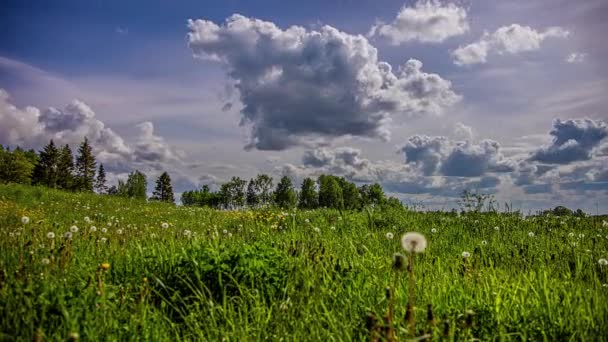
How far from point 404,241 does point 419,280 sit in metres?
2.42

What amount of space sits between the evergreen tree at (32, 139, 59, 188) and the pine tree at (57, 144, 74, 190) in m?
0.87

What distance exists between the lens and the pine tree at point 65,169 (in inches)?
3223

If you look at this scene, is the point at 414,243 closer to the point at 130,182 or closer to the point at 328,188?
the point at 328,188

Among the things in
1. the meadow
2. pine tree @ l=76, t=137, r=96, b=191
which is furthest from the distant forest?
the meadow

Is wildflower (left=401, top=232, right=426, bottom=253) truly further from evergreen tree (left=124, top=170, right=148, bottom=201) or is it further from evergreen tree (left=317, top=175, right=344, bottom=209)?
evergreen tree (left=124, top=170, right=148, bottom=201)

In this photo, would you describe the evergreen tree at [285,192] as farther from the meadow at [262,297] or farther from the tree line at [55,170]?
the meadow at [262,297]

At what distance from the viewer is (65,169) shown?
83188mm

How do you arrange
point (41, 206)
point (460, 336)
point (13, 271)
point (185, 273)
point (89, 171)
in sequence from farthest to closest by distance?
point (89, 171) → point (41, 206) → point (185, 273) → point (13, 271) → point (460, 336)

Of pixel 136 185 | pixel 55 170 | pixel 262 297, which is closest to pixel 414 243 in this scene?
pixel 262 297

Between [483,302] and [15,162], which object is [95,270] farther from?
[15,162]

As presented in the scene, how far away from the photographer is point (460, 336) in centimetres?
374

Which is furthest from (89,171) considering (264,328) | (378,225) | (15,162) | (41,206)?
(264,328)

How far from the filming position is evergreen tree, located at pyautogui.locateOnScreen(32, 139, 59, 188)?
80.4 m

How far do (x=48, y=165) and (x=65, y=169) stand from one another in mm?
2772
